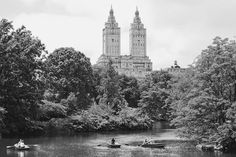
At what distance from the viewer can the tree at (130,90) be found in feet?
365

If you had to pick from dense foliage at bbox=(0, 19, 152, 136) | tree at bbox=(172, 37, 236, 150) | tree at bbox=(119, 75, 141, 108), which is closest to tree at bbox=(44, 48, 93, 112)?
dense foliage at bbox=(0, 19, 152, 136)

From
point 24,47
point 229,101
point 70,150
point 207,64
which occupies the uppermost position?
point 24,47

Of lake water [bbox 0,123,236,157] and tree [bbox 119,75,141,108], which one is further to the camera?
tree [bbox 119,75,141,108]

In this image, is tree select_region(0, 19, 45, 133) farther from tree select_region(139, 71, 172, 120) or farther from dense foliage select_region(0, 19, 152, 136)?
tree select_region(139, 71, 172, 120)

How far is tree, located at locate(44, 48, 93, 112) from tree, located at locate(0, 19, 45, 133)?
19285 millimetres

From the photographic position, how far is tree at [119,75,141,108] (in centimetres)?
11131

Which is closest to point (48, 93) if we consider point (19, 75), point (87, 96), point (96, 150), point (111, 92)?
point (87, 96)

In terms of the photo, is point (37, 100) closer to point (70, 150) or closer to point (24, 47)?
point (24, 47)

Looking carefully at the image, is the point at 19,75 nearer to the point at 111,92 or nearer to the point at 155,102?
the point at 111,92

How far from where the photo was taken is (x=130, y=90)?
4412 inches

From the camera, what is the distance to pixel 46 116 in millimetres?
61594

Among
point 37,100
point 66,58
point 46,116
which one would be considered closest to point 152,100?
point 66,58

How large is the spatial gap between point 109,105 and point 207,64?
3749 cm

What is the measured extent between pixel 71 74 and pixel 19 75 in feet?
81.5
